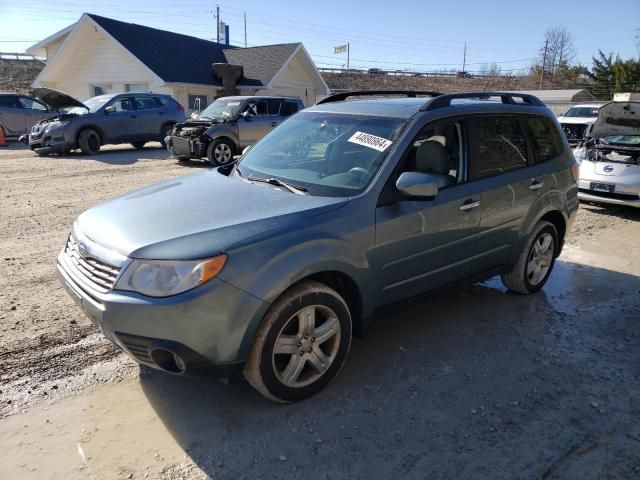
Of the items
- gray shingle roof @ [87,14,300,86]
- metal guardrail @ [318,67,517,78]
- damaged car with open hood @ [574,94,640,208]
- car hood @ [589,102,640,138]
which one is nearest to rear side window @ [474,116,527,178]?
damaged car with open hood @ [574,94,640,208]

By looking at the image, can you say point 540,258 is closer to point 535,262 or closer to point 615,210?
point 535,262

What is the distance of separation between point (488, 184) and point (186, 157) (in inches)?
403

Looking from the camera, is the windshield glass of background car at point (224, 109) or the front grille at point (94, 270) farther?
the windshield glass of background car at point (224, 109)

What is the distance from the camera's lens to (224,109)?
13.7 metres

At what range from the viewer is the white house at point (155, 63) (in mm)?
24688

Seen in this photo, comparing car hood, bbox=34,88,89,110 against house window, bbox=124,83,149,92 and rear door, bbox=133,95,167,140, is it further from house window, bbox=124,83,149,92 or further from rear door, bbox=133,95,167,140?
house window, bbox=124,83,149,92

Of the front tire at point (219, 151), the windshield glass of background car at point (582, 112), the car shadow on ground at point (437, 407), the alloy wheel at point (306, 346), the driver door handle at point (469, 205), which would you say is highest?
the windshield glass of background car at point (582, 112)

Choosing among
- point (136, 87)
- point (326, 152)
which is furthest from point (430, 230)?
point (136, 87)

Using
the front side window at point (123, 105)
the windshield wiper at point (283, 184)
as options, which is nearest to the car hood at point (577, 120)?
the front side window at point (123, 105)

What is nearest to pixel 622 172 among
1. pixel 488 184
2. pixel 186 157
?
pixel 488 184

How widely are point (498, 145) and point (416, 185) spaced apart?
1.43m

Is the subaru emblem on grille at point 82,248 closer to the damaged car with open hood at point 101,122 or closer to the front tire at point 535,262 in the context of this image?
the front tire at point 535,262

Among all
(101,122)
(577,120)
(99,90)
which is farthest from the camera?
(99,90)

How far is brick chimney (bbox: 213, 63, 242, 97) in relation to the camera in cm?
2584
